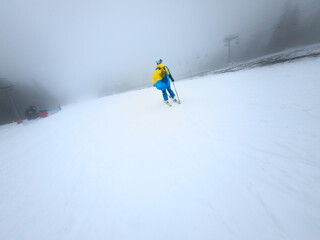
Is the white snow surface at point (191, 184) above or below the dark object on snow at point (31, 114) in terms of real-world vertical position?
below

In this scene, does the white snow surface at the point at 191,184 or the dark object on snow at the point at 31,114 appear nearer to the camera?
the white snow surface at the point at 191,184

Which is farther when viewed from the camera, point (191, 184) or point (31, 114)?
point (31, 114)

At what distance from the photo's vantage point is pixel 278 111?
373 cm

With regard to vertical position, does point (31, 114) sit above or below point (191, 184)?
above

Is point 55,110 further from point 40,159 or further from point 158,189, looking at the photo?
point 158,189

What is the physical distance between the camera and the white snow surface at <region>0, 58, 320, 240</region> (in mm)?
1658

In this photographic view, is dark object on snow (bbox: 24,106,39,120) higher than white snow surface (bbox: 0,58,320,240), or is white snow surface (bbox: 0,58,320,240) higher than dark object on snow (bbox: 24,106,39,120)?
dark object on snow (bbox: 24,106,39,120)

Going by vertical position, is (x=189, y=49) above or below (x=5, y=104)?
above

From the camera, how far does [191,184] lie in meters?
2.25

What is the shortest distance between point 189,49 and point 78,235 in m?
185

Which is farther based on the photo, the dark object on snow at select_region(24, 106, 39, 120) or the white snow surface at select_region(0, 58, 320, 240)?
the dark object on snow at select_region(24, 106, 39, 120)

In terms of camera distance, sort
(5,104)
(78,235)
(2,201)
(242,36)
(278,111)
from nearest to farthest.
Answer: (78,235)
(2,201)
(278,111)
(5,104)
(242,36)

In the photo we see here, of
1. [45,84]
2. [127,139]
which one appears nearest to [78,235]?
[127,139]

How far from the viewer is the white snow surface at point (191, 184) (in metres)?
1.66
